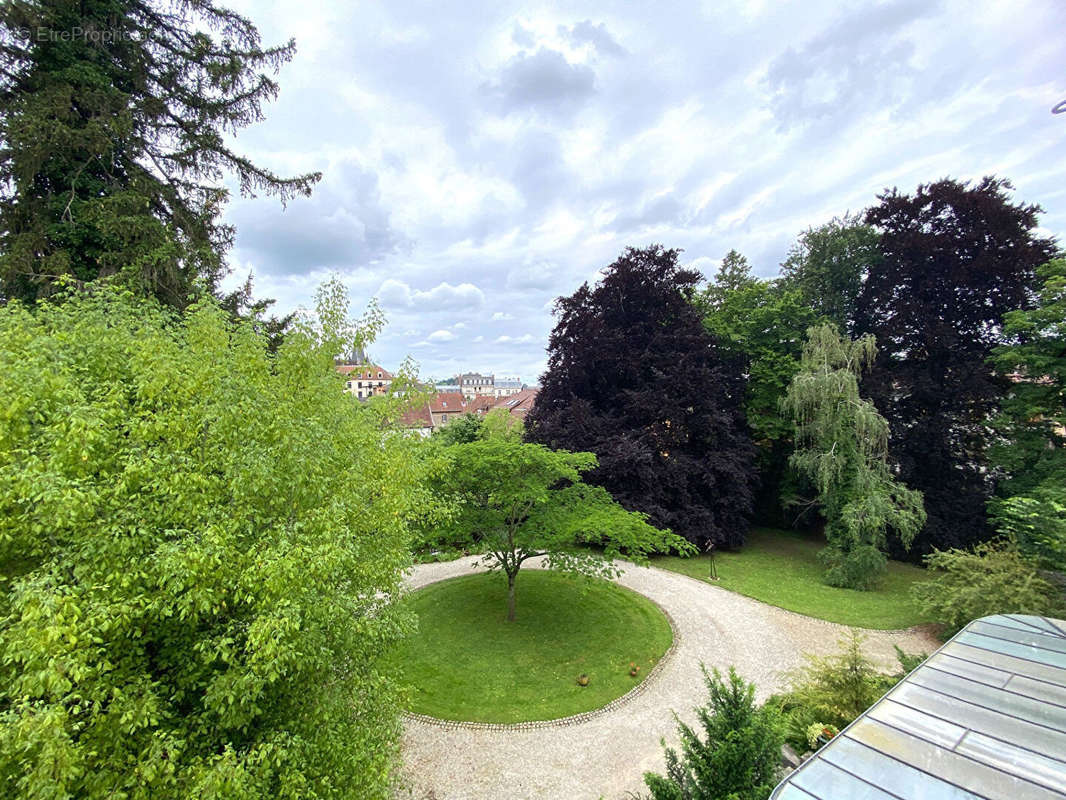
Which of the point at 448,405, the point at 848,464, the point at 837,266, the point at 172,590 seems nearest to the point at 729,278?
the point at 837,266

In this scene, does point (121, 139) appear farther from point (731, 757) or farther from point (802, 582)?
point (802, 582)

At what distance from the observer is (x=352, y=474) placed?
5.62 metres

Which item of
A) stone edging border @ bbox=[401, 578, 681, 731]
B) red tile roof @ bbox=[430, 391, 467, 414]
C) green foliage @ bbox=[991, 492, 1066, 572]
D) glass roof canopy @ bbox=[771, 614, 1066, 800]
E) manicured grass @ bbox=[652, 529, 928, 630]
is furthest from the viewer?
red tile roof @ bbox=[430, 391, 467, 414]

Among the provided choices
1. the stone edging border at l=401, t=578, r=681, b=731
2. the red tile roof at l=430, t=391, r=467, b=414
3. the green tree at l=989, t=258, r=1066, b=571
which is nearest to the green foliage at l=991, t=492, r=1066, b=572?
the green tree at l=989, t=258, r=1066, b=571

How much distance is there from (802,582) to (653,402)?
26.3 feet

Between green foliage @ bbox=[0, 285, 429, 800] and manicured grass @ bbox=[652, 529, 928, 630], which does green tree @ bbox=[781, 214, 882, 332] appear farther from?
green foliage @ bbox=[0, 285, 429, 800]

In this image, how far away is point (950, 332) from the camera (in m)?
15.7

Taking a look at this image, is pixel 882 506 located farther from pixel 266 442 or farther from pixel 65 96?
pixel 65 96

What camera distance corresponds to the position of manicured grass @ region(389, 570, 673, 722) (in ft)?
28.2

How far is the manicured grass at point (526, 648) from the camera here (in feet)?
28.2

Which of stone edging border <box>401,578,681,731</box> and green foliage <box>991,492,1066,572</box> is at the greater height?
green foliage <box>991,492,1066,572</box>

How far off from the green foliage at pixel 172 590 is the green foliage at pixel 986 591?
1258 cm

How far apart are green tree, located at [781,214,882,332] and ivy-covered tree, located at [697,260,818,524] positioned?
79 cm

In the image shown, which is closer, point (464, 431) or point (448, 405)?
point (464, 431)
